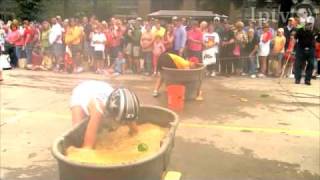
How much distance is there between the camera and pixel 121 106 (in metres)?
4.42

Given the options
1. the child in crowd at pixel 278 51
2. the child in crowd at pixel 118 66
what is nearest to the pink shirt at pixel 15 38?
the child in crowd at pixel 118 66

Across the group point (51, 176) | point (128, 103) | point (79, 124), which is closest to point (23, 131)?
point (51, 176)

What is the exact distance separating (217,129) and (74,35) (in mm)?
8520

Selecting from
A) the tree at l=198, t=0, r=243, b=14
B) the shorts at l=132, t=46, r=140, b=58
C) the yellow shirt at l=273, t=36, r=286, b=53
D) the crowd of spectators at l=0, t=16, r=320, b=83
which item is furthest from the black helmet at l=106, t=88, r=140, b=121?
the tree at l=198, t=0, r=243, b=14

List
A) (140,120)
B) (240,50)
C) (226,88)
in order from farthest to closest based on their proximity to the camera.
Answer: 1. (240,50)
2. (226,88)
3. (140,120)

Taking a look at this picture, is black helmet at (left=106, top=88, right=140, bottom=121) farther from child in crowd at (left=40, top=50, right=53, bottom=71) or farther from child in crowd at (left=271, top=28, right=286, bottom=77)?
child in crowd at (left=40, top=50, right=53, bottom=71)

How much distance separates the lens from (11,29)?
17094 millimetres

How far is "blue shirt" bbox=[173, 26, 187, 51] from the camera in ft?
47.8

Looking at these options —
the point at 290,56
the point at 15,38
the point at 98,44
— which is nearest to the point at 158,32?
the point at 98,44

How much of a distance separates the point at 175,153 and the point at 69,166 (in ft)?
11.6

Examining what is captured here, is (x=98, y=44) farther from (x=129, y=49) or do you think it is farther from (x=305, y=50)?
(x=305, y=50)

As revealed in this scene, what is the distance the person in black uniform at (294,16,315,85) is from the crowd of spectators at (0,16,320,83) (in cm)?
24

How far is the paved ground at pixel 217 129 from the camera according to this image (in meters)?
6.70

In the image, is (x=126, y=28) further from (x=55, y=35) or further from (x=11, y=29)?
(x=11, y=29)
